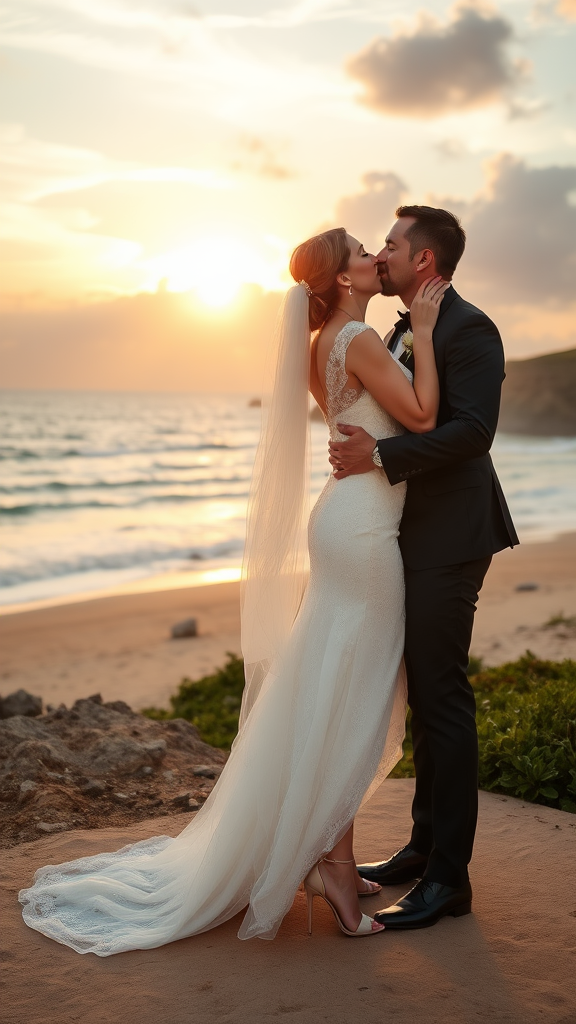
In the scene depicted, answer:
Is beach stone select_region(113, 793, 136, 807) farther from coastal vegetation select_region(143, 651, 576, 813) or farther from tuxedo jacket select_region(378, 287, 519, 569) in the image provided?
tuxedo jacket select_region(378, 287, 519, 569)

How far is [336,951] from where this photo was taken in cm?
341

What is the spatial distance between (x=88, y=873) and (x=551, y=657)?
5680mm

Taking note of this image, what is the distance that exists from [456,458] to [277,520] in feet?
2.69

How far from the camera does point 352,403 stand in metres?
3.71

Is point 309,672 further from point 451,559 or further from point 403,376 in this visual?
point 403,376

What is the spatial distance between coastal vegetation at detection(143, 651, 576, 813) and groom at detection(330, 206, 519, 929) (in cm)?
132

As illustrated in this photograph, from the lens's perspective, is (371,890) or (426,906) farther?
(371,890)

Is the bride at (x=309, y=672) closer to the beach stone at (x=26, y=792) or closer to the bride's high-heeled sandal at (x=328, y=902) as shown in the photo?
the bride's high-heeled sandal at (x=328, y=902)

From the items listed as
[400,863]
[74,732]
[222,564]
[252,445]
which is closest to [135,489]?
[222,564]

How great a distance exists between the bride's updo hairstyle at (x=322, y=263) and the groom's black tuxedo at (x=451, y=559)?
0.46m

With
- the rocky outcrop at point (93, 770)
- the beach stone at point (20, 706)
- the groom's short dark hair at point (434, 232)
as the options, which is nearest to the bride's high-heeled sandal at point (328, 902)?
the rocky outcrop at point (93, 770)

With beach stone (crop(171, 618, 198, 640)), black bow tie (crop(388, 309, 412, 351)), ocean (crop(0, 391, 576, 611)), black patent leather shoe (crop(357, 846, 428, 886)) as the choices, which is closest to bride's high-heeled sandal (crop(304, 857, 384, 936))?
black patent leather shoe (crop(357, 846, 428, 886))

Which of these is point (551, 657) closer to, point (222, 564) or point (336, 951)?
point (336, 951)

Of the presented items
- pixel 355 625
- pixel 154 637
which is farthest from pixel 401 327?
pixel 154 637
